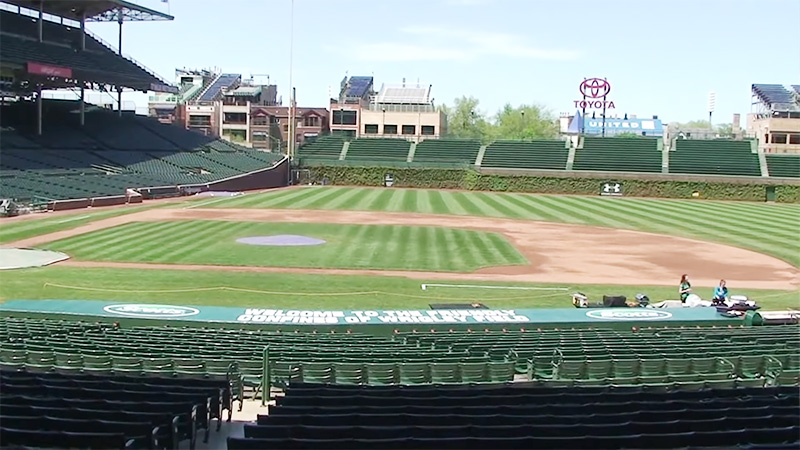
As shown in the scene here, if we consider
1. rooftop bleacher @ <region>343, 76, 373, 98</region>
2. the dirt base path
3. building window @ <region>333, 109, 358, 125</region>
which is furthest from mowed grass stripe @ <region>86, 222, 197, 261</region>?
rooftop bleacher @ <region>343, 76, 373, 98</region>

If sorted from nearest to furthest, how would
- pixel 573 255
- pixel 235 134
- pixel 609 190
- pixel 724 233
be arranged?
1. pixel 573 255
2. pixel 724 233
3. pixel 609 190
4. pixel 235 134

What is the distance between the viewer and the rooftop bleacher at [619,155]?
259 feet

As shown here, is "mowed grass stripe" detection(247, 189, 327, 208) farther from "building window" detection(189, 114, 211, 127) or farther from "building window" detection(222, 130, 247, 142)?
"building window" detection(189, 114, 211, 127)

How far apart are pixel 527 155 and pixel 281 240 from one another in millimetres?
50724

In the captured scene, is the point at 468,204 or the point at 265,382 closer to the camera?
the point at 265,382

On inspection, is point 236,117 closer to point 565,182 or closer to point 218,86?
point 218,86

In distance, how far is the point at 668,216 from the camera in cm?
5431

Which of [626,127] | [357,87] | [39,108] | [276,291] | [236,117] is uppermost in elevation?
[357,87]

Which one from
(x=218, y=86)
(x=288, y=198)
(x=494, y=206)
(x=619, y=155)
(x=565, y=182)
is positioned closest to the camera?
(x=494, y=206)

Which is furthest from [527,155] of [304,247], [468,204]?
[304,247]

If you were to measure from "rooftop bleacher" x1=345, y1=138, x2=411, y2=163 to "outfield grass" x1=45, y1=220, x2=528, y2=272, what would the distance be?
42803 mm

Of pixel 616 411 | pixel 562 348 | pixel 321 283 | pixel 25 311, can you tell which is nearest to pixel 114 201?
pixel 321 283

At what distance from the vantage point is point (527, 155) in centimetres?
8375

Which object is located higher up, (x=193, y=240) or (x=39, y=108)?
(x=39, y=108)
